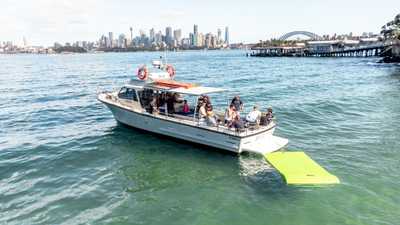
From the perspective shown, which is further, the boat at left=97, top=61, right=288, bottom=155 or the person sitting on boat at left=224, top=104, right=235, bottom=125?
the person sitting on boat at left=224, top=104, right=235, bottom=125

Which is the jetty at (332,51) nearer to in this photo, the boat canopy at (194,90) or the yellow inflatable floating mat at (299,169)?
the boat canopy at (194,90)

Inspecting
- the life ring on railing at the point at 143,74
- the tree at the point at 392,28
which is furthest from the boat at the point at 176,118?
the tree at the point at 392,28

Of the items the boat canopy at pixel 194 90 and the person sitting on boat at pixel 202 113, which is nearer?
the person sitting on boat at pixel 202 113

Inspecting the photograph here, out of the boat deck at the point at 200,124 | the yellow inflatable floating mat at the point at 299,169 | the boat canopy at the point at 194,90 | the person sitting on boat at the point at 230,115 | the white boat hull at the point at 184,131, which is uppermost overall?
the boat canopy at the point at 194,90

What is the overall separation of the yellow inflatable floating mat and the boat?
131 cm

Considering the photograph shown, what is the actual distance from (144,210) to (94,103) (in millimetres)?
23349

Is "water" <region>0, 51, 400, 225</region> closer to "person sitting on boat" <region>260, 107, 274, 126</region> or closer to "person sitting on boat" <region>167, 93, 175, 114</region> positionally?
"person sitting on boat" <region>167, 93, 175, 114</region>

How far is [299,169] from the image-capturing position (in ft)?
45.6

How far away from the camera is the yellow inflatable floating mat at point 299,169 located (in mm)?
12859

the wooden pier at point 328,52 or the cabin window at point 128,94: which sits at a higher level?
the wooden pier at point 328,52

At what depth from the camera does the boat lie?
1716 cm

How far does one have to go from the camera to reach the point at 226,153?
1750cm

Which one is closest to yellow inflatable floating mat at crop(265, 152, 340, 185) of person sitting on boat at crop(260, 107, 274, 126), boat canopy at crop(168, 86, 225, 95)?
person sitting on boat at crop(260, 107, 274, 126)

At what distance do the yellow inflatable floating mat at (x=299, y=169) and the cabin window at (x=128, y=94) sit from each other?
9333mm
